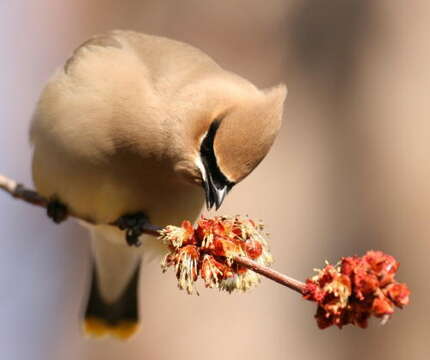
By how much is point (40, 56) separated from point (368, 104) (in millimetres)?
3337

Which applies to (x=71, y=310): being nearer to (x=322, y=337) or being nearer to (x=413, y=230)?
(x=322, y=337)

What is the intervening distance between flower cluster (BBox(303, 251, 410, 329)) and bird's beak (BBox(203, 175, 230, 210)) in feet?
3.29

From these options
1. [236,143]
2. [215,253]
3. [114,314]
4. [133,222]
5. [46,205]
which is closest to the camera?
[215,253]

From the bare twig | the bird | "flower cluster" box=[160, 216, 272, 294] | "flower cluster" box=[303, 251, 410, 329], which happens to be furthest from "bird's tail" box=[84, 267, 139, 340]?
"flower cluster" box=[303, 251, 410, 329]

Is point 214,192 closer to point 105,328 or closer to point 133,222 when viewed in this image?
point 133,222

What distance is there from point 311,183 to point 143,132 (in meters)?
1.90

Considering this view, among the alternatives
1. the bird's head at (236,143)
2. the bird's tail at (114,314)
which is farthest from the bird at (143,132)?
the bird's tail at (114,314)

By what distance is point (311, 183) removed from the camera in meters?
5.54

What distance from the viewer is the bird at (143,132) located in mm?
3594

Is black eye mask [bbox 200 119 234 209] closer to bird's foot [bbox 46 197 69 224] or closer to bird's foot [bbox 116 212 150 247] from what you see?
bird's foot [bbox 116 212 150 247]

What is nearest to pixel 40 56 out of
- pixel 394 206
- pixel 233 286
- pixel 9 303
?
pixel 9 303

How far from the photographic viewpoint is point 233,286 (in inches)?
115

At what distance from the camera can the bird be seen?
11.8 feet

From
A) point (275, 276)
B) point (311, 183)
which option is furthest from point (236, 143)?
point (311, 183)
